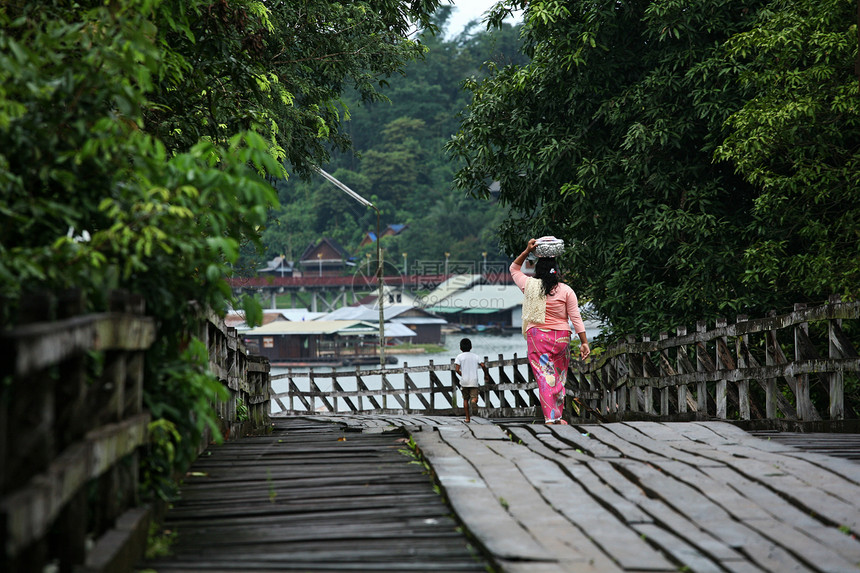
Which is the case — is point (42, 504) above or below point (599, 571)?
above

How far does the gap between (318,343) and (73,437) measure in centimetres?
6359

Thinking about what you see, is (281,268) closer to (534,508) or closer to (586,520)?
(534,508)

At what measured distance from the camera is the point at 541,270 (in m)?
8.23

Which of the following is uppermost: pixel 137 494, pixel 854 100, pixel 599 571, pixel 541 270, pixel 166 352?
pixel 854 100

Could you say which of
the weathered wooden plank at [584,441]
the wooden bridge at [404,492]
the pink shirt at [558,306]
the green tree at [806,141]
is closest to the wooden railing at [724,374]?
the green tree at [806,141]

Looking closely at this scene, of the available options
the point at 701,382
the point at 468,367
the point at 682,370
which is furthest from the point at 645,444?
the point at 468,367

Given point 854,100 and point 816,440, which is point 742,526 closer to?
point 816,440

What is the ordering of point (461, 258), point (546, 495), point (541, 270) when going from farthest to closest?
point (461, 258) → point (541, 270) → point (546, 495)

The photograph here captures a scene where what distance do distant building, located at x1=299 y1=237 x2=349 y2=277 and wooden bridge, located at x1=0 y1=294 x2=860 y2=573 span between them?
68.8m

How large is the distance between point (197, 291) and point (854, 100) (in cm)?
992

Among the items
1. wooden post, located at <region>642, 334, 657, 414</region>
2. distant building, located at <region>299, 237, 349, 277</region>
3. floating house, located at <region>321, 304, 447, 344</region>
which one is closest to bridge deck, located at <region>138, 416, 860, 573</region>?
wooden post, located at <region>642, 334, 657, 414</region>

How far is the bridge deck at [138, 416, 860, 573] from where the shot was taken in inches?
134

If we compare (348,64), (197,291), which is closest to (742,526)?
(197,291)

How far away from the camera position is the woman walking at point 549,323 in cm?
824
